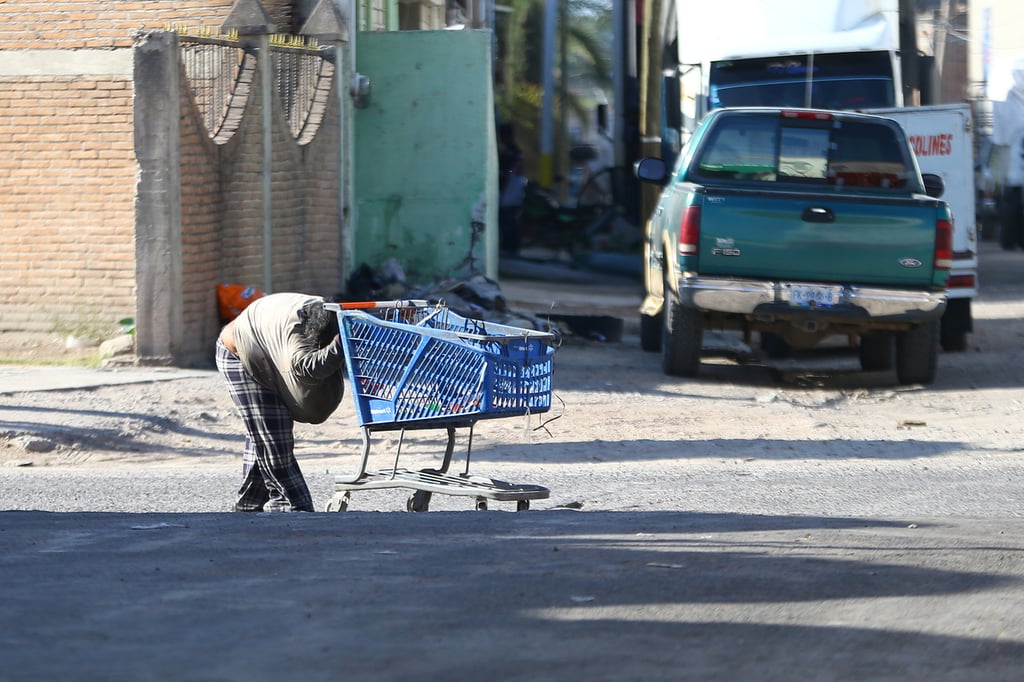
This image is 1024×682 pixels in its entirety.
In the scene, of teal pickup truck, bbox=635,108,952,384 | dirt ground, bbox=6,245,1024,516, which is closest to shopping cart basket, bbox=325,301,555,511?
dirt ground, bbox=6,245,1024,516

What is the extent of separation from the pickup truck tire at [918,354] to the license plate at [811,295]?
1.01 metres

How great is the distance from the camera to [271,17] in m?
13.9

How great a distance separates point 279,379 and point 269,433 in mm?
295

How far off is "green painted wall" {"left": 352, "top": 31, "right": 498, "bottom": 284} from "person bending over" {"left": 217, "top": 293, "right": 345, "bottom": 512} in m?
8.71

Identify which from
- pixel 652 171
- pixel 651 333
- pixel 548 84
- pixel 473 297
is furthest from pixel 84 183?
pixel 548 84

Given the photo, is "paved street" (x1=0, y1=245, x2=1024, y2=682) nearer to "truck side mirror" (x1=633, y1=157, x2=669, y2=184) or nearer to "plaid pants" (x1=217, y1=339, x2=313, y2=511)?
"plaid pants" (x1=217, y1=339, x2=313, y2=511)

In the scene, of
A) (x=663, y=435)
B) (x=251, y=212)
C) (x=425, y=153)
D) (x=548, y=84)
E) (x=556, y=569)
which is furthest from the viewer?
(x=548, y=84)

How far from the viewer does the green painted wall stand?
1565 centimetres

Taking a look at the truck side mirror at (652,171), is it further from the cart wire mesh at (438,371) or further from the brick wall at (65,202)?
the cart wire mesh at (438,371)

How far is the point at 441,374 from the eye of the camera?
647cm

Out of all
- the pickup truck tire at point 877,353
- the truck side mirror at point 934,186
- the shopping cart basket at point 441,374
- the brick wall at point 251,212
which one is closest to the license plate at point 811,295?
the truck side mirror at point 934,186

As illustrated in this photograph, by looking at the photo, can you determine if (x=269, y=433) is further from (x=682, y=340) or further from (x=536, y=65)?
(x=536, y=65)

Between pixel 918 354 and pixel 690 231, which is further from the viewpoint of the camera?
pixel 918 354

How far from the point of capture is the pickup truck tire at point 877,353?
42.9ft
